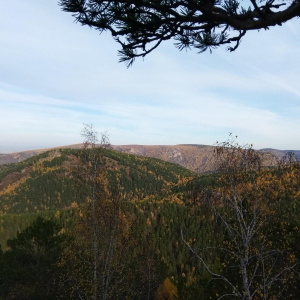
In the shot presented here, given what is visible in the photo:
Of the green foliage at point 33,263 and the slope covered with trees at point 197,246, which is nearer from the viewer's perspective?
the slope covered with trees at point 197,246

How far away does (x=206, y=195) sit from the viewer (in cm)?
790

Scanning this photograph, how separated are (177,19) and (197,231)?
114 metres

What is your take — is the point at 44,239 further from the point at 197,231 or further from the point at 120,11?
the point at 197,231

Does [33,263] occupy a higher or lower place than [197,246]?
lower

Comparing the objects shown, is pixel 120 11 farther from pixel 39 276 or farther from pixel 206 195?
pixel 39 276

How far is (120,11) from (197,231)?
375 ft

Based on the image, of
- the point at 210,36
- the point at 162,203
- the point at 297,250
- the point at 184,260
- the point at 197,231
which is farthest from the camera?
A: the point at 162,203

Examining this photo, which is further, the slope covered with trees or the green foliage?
the green foliage

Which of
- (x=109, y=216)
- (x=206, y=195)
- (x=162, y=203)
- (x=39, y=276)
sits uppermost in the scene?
(x=206, y=195)

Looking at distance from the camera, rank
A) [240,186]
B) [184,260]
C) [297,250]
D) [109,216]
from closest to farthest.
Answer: [240,186], [109,216], [297,250], [184,260]

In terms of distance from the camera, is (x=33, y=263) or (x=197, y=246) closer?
(x=197, y=246)

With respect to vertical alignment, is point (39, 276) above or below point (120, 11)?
below

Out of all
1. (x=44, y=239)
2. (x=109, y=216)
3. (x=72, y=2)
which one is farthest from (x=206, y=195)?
(x=44, y=239)

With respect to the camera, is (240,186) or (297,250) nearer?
(240,186)
